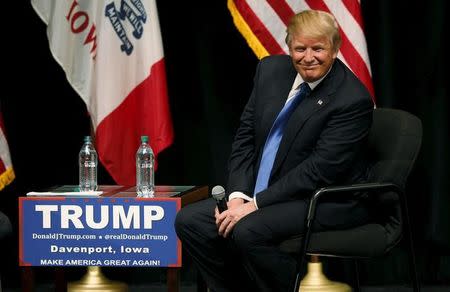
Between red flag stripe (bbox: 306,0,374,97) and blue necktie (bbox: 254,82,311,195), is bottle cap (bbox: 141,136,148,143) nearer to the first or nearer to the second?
blue necktie (bbox: 254,82,311,195)

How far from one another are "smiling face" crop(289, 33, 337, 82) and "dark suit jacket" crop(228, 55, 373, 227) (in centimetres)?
7

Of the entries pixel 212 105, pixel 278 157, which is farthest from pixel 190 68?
pixel 278 157

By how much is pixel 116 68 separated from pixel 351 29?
1232 mm

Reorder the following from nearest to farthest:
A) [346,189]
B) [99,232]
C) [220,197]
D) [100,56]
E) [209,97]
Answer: [346,189], [220,197], [99,232], [100,56], [209,97]

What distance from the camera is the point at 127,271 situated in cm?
588

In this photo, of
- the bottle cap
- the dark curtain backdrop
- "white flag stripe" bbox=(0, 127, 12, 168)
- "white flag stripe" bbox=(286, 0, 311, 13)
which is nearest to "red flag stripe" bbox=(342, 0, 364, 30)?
"white flag stripe" bbox=(286, 0, 311, 13)

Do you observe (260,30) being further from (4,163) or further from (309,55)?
(4,163)

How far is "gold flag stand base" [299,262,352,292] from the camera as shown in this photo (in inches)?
199

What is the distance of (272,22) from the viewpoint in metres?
5.22

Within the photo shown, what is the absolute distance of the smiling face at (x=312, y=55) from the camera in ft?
13.7

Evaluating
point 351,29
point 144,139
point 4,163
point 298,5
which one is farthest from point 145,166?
point 351,29

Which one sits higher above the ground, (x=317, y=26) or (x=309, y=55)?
(x=317, y=26)

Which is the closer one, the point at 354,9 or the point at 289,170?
the point at 289,170

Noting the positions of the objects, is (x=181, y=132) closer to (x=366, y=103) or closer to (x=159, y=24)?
(x=159, y=24)
